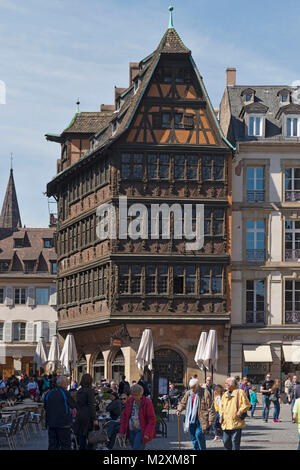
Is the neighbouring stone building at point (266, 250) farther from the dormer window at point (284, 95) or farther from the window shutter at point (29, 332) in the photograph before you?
the window shutter at point (29, 332)

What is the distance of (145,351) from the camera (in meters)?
42.2

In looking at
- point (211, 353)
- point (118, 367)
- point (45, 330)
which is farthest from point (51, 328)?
point (211, 353)

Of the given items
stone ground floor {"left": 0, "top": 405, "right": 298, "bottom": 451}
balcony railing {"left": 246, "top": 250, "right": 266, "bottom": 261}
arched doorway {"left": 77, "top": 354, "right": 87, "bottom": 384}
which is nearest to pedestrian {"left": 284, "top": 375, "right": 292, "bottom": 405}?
balcony railing {"left": 246, "top": 250, "right": 266, "bottom": 261}

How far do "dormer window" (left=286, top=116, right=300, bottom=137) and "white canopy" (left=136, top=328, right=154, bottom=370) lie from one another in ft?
43.0

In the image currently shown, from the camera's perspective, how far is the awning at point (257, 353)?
46.6 meters

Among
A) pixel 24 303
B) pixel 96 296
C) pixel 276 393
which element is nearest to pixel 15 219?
pixel 24 303

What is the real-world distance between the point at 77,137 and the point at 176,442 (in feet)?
103

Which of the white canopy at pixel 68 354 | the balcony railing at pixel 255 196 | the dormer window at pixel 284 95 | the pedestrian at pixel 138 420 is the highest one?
the dormer window at pixel 284 95

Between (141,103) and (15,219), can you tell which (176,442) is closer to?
(141,103)

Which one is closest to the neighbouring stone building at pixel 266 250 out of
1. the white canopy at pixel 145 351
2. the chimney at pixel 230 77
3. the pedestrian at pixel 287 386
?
the pedestrian at pixel 287 386

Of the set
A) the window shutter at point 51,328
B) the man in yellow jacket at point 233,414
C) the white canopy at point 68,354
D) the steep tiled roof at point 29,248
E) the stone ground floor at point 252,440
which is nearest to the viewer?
the man in yellow jacket at point 233,414

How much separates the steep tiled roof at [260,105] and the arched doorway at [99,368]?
12514 millimetres

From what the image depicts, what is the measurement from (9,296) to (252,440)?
165 feet

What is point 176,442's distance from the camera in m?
24.5
